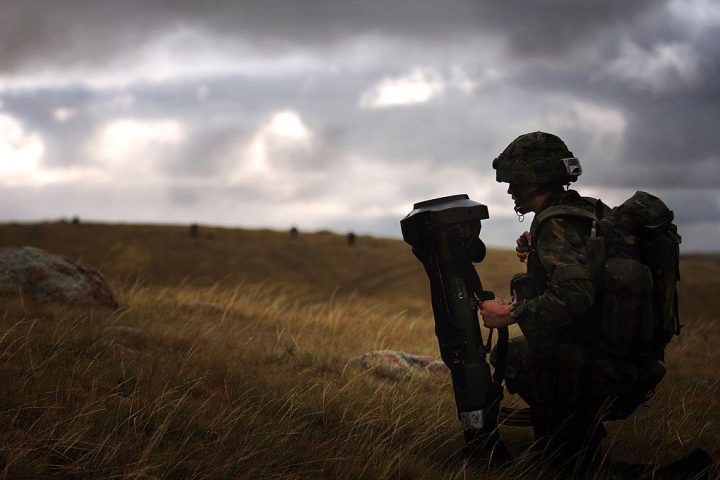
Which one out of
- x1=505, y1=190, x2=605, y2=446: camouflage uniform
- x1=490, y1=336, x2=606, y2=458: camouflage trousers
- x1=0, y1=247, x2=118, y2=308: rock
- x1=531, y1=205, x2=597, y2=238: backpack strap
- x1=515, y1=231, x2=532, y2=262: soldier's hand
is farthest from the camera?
x1=0, y1=247, x2=118, y2=308: rock

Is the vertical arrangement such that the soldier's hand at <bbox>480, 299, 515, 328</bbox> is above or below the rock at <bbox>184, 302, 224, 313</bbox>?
above

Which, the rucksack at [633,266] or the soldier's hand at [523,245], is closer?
the rucksack at [633,266]

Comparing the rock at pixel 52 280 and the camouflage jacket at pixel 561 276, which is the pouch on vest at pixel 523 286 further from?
the rock at pixel 52 280

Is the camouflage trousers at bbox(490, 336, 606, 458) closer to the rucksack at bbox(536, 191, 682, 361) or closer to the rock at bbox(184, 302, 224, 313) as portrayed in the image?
the rucksack at bbox(536, 191, 682, 361)

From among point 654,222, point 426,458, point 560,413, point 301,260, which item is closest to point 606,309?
point 654,222

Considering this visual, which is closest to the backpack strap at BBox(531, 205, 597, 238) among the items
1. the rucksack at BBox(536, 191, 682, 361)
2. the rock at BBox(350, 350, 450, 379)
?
the rucksack at BBox(536, 191, 682, 361)

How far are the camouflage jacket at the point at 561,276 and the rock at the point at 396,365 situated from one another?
2.20m

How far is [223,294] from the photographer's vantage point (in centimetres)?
1046

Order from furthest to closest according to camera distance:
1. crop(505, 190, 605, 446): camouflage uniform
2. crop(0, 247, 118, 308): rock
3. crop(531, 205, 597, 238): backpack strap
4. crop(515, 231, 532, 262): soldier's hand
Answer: crop(0, 247, 118, 308): rock → crop(515, 231, 532, 262): soldier's hand → crop(531, 205, 597, 238): backpack strap → crop(505, 190, 605, 446): camouflage uniform

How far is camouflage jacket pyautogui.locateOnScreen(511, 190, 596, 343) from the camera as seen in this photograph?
323 cm

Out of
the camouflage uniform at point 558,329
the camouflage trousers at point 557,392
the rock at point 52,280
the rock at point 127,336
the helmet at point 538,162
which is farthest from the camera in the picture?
the rock at point 52,280

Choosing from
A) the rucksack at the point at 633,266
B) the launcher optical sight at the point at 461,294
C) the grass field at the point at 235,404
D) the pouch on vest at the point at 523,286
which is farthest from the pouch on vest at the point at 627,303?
the grass field at the point at 235,404

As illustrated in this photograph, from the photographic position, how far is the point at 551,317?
329cm

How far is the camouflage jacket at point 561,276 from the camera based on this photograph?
3227 millimetres
